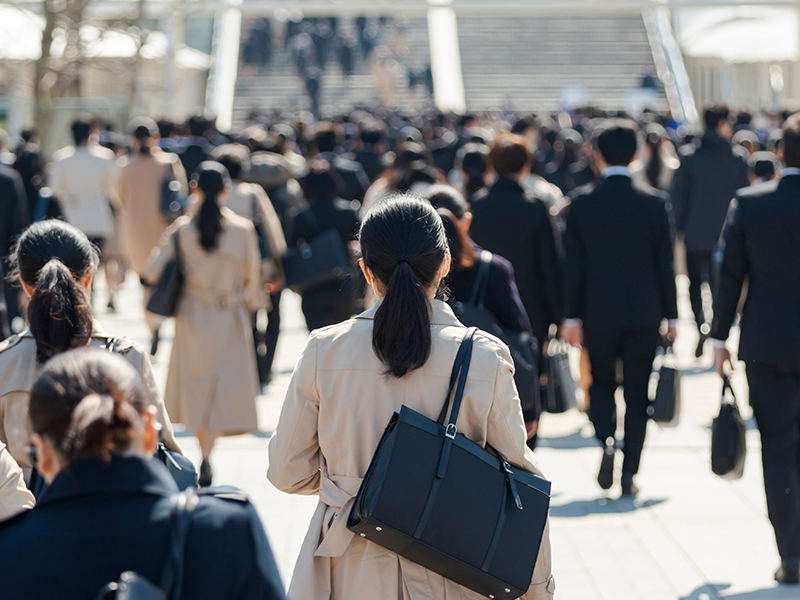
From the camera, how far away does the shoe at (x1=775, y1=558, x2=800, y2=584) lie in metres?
4.71

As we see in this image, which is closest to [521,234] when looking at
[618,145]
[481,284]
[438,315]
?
[618,145]

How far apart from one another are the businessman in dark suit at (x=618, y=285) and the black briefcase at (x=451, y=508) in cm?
332

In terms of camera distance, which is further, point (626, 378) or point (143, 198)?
point (143, 198)

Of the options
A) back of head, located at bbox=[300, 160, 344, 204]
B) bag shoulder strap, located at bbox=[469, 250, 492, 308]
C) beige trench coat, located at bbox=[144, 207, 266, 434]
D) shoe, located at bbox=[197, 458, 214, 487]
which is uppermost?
back of head, located at bbox=[300, 160, 344, 204]

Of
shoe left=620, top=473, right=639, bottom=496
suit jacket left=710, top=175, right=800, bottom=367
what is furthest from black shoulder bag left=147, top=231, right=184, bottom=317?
suit jacket left=710, top=175, right=800, bottom=367

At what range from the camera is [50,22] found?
1661cm

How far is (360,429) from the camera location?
111 inches

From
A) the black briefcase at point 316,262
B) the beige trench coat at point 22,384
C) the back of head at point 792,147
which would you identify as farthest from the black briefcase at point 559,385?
the beige trench coat at point 22,384

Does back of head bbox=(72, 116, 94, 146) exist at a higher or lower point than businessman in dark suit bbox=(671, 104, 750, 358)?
higher

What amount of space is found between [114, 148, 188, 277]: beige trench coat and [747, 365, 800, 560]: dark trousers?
6.62m

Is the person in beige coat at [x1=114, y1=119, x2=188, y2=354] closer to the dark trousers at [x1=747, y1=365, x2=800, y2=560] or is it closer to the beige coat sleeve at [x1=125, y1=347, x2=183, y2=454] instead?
the dark trousers at [x1=747, y1=365, x2=800, y2=560]

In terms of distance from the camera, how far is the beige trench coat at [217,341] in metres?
6.33

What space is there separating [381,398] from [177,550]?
1024 millimetres

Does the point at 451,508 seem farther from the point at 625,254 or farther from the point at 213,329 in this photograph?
the point at 213,329
